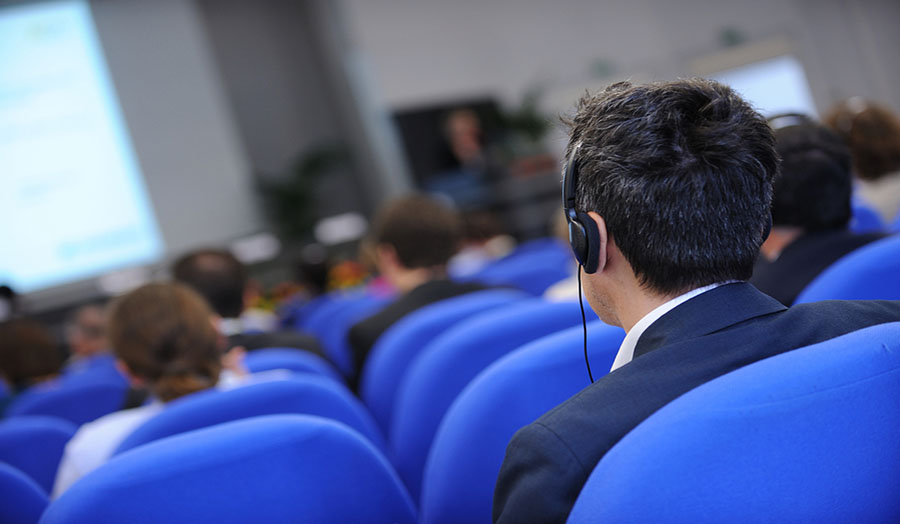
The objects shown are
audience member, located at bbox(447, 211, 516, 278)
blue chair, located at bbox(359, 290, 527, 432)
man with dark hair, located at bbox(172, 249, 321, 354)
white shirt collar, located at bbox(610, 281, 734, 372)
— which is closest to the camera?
white shirt collar, located at bbox(610, 281, 734, 372)

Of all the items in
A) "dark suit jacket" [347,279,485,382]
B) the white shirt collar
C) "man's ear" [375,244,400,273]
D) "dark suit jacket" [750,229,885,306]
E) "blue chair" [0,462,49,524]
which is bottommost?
"dark suit jacket" [347,279,485,382]

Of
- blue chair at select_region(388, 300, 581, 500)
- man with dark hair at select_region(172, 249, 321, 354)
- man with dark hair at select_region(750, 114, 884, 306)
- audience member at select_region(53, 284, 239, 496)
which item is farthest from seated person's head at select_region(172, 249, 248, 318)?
man with dark hair at select_region(750, 114, 884, 306)

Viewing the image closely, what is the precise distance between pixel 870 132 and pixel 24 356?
377 centimetres

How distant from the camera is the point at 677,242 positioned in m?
0.94

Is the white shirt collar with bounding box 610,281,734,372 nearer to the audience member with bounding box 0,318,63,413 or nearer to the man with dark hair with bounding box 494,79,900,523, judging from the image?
the man with dark hair with bounding box 494,79,900,523

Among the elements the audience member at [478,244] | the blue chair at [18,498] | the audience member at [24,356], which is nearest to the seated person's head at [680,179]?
the blue chair at [18,498]

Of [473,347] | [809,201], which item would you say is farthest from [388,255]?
[809,201]

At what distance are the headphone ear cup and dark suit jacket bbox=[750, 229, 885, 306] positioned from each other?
92cm

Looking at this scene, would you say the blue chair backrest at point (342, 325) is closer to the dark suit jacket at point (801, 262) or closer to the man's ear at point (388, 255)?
the man's ear at point (388, 255)

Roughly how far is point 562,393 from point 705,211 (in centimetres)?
44

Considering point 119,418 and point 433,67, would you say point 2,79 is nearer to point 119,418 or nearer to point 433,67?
point 433,67

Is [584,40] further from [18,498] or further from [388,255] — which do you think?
[18,498]

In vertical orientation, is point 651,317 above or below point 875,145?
above

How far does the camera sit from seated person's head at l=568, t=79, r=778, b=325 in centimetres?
92
